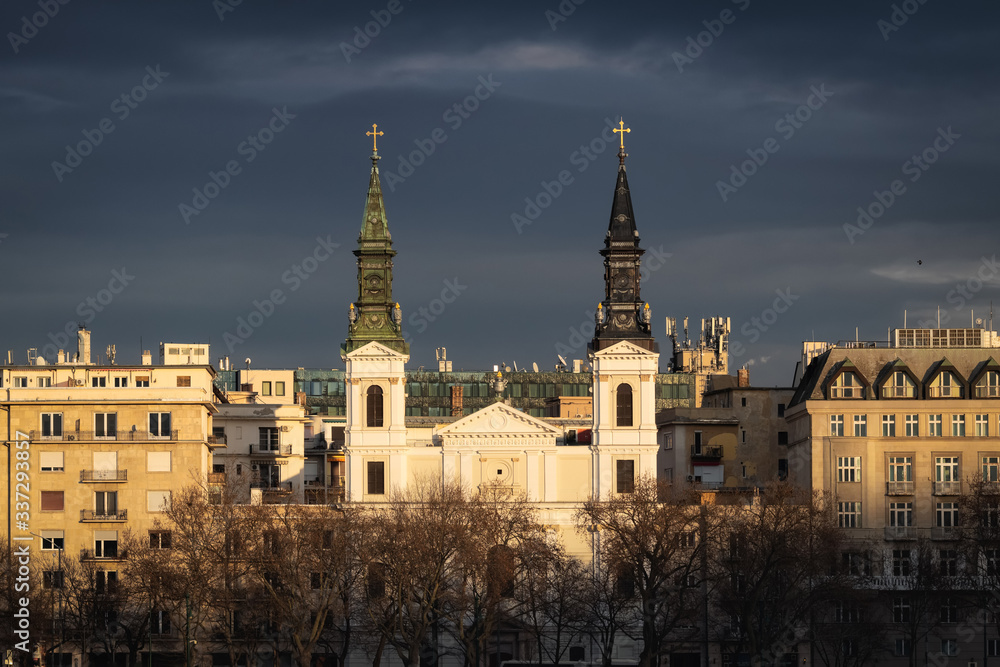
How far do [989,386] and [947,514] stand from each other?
1058 cm

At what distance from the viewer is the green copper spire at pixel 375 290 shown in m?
161

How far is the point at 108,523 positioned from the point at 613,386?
129ft

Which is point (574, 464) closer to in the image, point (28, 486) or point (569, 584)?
point (569, 584)

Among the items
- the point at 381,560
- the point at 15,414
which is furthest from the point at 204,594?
the point at 15,414

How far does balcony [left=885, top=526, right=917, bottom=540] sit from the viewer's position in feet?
505

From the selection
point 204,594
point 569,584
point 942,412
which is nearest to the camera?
point 204,594

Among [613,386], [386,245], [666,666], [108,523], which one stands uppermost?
[386,245]

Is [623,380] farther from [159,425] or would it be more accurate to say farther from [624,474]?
[159,425]

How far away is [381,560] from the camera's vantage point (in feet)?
467

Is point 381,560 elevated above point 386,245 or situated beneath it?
situated beneath

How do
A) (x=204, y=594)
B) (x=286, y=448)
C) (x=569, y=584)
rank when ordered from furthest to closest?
1. (x=286, y=448)
2. (x=569, y=584)
3. (x=204, y=594)

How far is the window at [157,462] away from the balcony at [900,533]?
53.5 metres

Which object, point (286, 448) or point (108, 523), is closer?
point (108, 523)

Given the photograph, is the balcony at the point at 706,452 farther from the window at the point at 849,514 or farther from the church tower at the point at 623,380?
the window at the point at 849,514
